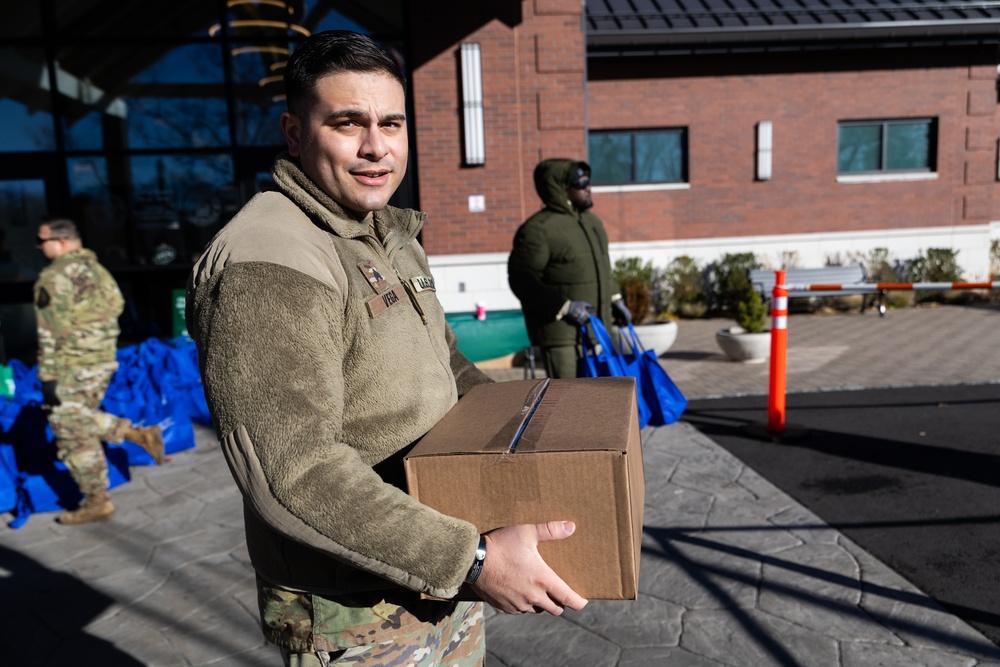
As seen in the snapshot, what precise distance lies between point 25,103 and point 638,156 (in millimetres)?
10323

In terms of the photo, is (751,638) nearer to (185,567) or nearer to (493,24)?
(185,567)

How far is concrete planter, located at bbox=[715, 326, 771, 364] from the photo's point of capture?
29.4 ft

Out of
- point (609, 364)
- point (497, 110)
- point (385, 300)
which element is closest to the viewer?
point (385, 300)

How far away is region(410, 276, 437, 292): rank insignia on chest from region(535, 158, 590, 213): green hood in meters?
3.44

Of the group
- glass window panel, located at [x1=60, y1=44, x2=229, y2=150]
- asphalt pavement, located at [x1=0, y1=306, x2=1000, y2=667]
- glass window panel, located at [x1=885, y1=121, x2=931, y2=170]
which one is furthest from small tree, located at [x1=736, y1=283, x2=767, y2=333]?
glass window panel, located at [x1=885, y1=121, x2=931, y2=170]

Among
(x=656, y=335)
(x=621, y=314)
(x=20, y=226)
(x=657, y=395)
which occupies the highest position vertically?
(x=20, y=226)

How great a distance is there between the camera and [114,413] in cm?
597

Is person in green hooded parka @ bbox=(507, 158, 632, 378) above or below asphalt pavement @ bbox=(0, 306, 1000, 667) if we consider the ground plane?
above

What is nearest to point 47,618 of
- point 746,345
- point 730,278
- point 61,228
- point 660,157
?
point 61,228

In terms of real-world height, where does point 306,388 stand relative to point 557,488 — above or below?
above

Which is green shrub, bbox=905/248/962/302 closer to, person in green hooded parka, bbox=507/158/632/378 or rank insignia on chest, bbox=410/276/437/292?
person in green hooded parka, bbox=507/158/632/378

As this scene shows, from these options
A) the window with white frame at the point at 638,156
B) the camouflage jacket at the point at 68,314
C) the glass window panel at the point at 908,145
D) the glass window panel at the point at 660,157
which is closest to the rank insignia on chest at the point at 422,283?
the camouflage jacket at the point at 68,314

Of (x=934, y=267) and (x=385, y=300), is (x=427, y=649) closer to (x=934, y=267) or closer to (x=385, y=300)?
(x=385, y=300)

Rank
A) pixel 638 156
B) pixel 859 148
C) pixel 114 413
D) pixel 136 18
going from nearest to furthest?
pixel 114 413, pixel 136 18, pixel 638 156, pixel 859 148
